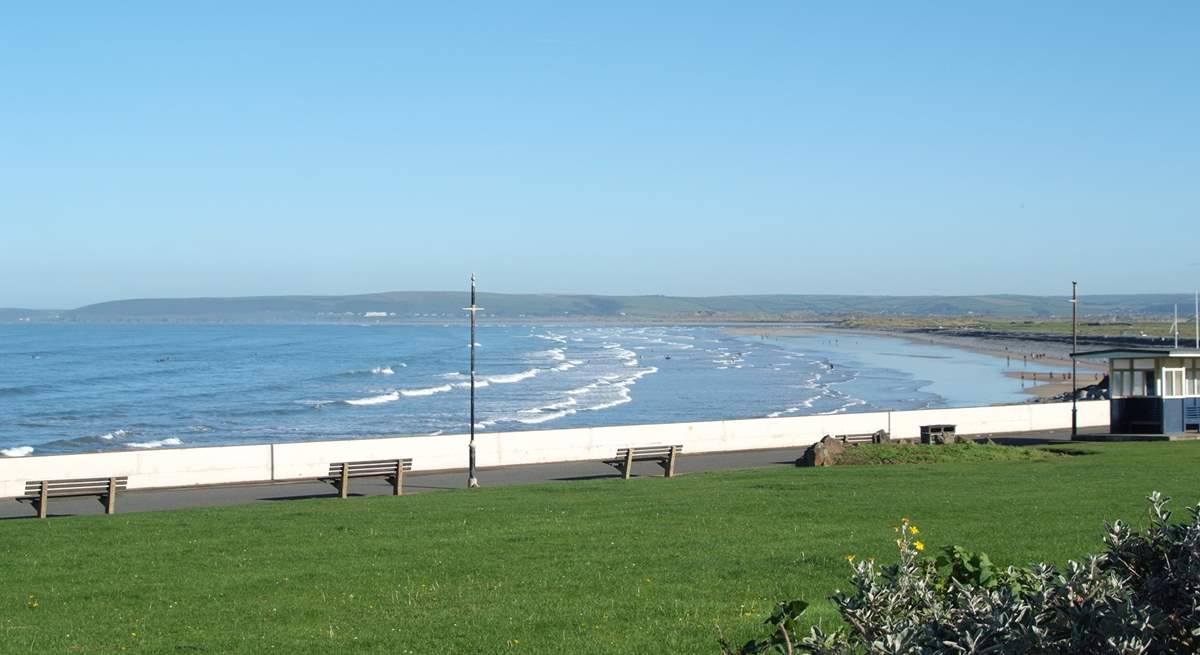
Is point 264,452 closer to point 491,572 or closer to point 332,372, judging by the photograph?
point 491,572

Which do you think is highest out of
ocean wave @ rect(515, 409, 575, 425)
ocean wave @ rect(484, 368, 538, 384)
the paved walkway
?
the paved walkway

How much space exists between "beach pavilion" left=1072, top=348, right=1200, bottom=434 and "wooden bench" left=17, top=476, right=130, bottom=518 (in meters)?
24.2

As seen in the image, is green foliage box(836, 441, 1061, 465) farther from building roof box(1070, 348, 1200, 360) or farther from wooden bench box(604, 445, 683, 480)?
building roof box(1070, 348, 1200, 360)

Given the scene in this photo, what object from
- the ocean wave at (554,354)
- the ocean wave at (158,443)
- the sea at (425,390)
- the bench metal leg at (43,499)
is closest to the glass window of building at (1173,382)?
the sea at (425,390)

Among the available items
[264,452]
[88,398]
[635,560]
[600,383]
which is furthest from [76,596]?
[600,383]

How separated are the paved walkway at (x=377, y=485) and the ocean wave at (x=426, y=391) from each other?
4423cm

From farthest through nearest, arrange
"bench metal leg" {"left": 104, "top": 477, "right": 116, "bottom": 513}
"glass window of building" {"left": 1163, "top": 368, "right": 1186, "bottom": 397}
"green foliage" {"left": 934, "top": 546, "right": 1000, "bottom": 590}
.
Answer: "glass window of building" {"left": 1163, "top": 368, "right": 1186, "bottom": 397} < "bench metal leg" {"left": 104, "top": 477, "right": 116, "bottom": 513} < "green foliage" {"left": 934, "top": 546, "right": 1000, "bottom": 590}

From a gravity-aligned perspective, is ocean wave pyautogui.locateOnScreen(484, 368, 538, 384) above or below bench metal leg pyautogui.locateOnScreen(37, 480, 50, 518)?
below

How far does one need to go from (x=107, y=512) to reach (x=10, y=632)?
415 inches

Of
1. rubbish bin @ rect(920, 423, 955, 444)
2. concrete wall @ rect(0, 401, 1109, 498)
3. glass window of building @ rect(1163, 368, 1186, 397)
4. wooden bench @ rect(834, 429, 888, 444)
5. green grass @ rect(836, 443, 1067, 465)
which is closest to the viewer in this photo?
concrete wall @ rect(0, 401, 1109, 498)

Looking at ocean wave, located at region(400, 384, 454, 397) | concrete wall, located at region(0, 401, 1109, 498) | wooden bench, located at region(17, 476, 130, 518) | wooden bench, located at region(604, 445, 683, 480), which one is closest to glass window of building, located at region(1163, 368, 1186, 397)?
concrete wall, located at region(0, 401, 1109, 498)

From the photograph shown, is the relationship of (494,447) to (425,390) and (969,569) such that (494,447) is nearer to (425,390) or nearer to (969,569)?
(969,569)

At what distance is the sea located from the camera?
53781 mm

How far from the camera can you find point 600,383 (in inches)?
3214
